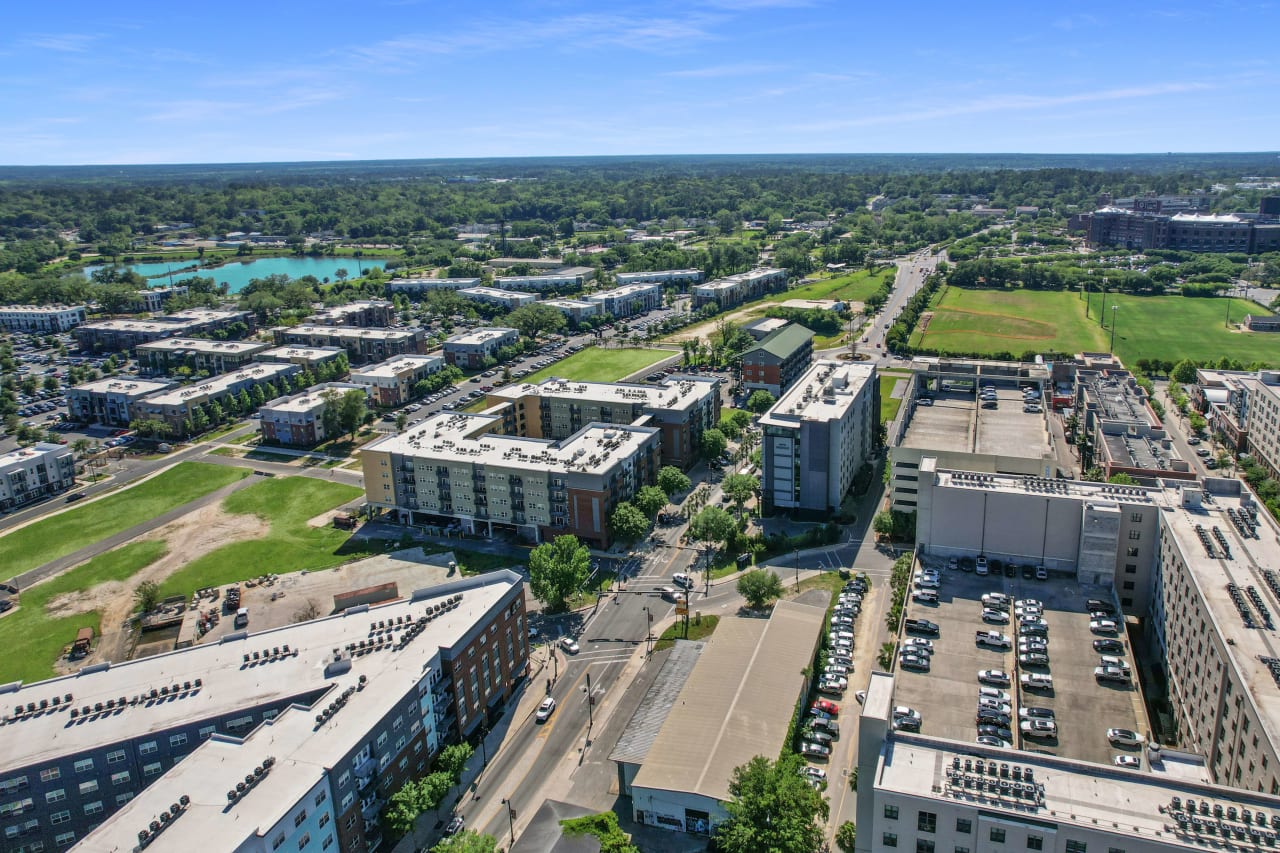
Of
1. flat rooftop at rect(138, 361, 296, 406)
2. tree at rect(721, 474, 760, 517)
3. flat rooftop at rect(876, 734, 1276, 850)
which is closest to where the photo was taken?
flat rooftop at rect(876, 734, 1276, 850)

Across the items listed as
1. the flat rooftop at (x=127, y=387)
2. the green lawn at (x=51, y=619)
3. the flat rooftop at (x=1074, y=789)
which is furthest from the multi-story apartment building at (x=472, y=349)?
the flat rooftop at (x=1074, y=789)

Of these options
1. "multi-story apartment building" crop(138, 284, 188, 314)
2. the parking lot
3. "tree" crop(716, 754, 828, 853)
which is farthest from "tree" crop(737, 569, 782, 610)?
"multi-story apartment building" crop(138, 284, 188, 314)

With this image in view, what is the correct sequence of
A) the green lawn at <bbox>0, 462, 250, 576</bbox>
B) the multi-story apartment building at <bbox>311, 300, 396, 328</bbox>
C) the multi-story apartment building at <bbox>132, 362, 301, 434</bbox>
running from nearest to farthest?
1. the green lawn at <bbox>0, 462, 250, 576</bbox>
2. the multi-story apartment building at <bbox>132, 362, 301, 434</bbox>
3. the multi-story apartment building at <bbox>311, 300, 396, 328</bbox>

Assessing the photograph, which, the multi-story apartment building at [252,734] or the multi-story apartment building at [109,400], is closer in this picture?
the multi-story apartment building at [252,734]

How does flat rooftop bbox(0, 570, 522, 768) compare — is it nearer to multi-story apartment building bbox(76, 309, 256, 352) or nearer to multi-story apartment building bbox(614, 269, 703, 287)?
multi-story apartment building bbox(76, 309, 256, 352)

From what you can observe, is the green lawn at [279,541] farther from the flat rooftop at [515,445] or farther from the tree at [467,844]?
the tree at [467,844]

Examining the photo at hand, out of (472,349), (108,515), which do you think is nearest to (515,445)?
(108,515)

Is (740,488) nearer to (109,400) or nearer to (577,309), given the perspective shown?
(109,400)
